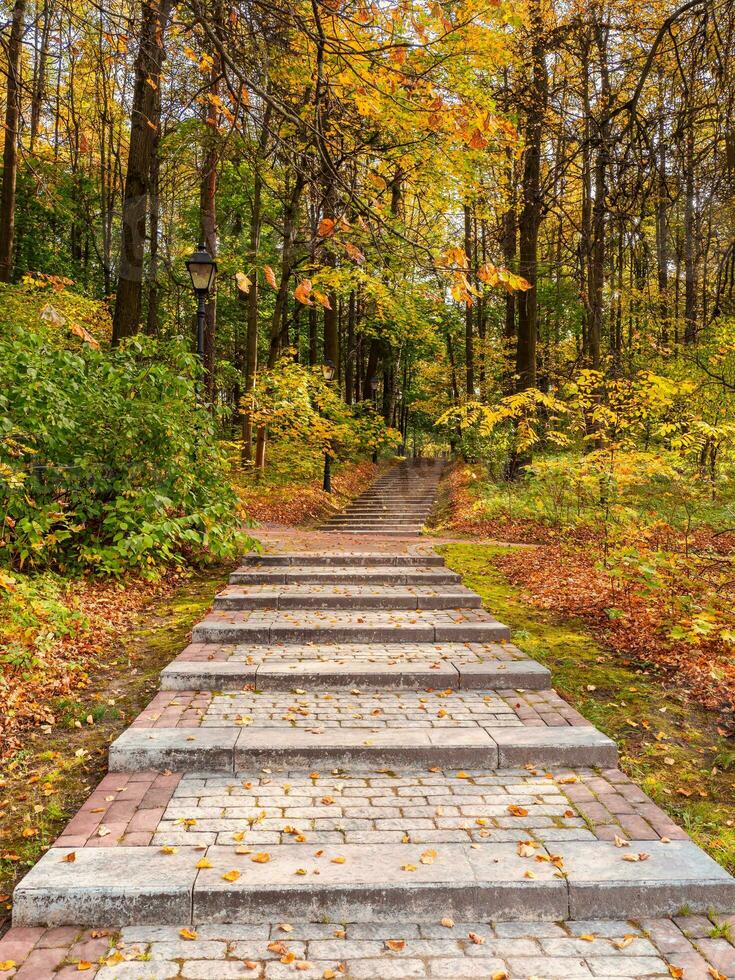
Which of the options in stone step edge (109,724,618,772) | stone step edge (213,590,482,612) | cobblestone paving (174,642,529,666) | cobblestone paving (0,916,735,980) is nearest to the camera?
cobblestone paving (0,916,735,980)

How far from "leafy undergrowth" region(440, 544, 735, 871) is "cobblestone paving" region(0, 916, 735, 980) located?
772mm

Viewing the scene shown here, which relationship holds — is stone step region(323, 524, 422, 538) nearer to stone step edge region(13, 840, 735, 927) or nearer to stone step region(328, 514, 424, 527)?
stone step region(328, 514, 424, 527)

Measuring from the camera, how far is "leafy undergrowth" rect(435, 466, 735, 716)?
538 centimetres

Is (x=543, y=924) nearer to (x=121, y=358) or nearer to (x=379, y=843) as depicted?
(x=379, y=843)

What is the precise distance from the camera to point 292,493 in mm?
15641

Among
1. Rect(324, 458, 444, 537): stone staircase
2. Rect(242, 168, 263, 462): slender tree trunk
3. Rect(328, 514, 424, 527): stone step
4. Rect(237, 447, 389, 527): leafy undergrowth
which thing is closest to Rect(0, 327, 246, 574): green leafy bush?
Rect(237, 447, 389, 527): leafy undergrowth

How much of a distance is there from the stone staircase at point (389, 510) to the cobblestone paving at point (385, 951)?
10311 millimetres

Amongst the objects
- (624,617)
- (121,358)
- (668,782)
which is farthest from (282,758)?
(121,358)

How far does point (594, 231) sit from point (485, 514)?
8794 mm

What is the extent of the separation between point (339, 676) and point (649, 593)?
341 centimetres

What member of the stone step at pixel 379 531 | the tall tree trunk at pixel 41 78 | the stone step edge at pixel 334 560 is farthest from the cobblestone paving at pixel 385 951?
the stone step at pixel 379 531

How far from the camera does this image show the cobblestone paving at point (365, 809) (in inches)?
131

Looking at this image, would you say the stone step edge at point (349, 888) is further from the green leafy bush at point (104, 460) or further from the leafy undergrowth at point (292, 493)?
the leafy undergrowth at point (292, 493)

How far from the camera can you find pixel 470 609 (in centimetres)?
720
